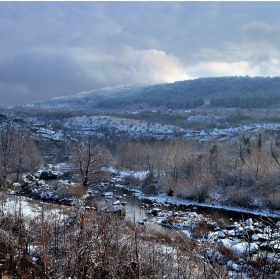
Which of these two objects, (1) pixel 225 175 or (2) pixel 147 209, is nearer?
(2) pixel 147 209

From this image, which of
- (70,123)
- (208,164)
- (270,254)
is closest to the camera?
(270,254)

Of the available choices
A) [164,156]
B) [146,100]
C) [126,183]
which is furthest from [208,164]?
[146,100]

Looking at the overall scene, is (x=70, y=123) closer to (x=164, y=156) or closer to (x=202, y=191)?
(x=164, y=156)

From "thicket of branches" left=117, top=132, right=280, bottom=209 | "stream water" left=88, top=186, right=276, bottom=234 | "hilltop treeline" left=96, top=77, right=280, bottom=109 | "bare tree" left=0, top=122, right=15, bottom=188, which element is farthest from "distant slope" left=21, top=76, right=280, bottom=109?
"bare tree" left=0, top=122, right=15, bottom=188

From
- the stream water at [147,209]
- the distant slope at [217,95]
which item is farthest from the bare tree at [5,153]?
the distant slope at [217,95]

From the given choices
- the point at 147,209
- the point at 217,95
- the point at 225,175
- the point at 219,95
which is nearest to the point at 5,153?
the point at 147,209

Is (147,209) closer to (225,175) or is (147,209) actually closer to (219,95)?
(225,175)

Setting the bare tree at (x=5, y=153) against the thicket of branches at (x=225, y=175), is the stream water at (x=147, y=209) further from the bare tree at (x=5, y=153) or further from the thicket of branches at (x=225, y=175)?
the bare tree at (x=5, y=153)

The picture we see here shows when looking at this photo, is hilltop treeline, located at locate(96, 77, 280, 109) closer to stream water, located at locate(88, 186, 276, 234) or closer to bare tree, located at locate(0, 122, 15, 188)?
stream water, located at locate(88, 186, 276, 234)

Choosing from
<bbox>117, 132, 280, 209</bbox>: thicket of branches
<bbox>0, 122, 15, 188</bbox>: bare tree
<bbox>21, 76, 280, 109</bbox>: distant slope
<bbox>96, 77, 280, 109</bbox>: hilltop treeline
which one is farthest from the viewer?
<bbox>21, 76, 280, 109</bbox>: distant slope

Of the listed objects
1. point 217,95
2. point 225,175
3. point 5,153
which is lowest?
point 225,175

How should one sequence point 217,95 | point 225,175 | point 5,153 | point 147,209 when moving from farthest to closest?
point 217,95
point 225,175
point 147,209
point 5,153
